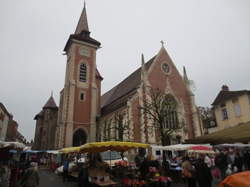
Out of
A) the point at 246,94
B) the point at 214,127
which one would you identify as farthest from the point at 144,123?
the point at 214,127

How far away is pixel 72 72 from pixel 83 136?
1009cm

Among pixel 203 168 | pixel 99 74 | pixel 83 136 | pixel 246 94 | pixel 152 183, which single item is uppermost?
pixel 99 74

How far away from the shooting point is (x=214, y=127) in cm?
3253

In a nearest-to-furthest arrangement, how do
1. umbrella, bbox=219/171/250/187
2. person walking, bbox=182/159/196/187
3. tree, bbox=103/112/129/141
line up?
umbrella, bbox=219/171/250/187 → person walking, bbox=182/159/196/187 → tree, bbox=103/112/129/141

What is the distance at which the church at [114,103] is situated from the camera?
24.6 metres

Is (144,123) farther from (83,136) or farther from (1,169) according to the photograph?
(1,169)

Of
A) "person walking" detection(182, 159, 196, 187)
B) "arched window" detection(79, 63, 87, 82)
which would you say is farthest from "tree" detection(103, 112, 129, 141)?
"person walking" detection(182, 159, 196, 187)

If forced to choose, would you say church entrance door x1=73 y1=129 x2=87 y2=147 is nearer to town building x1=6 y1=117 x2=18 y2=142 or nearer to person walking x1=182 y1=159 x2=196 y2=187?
person walking x1=182 y1=159 x2=196 y2=187

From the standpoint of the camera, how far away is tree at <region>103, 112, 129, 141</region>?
22.3 meters

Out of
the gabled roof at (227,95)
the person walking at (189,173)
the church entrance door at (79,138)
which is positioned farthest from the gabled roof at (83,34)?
the person walking at (189,173)

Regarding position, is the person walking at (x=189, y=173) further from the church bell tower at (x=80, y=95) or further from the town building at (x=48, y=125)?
the town building at (x=48, y=125)

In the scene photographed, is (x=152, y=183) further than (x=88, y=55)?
No

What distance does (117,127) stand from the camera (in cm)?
2461

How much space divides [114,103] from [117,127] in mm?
8212
